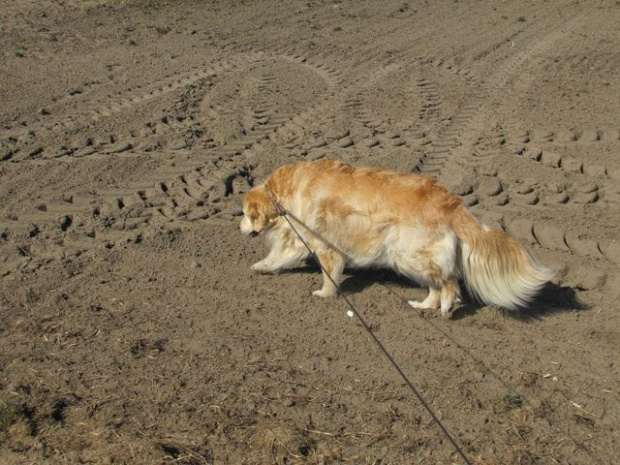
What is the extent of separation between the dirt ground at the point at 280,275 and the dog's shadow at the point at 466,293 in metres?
0.03

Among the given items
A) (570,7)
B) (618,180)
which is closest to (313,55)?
(618,180)

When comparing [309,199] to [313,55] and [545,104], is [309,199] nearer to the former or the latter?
[545,104]

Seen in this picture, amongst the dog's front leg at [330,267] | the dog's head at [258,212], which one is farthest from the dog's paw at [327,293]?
the dog's head at [258,212]

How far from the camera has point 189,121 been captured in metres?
10.4

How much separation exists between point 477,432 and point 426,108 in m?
7.29

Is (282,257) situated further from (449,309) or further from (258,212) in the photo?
(449,309)

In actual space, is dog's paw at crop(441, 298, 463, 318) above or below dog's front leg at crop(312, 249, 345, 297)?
below

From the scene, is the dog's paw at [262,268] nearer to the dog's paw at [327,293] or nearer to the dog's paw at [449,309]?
the dog's paw at [327,293]

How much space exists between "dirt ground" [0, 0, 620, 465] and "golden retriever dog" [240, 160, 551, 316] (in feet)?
1.15

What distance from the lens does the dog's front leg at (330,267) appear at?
642cm

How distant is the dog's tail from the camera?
5.72 m

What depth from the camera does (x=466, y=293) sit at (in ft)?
21.1

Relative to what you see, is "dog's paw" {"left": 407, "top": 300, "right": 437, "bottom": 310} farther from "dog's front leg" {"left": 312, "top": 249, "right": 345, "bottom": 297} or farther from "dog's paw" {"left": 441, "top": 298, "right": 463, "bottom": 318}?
"dog's front leg" {"left": 312, "top": 249, "right": 345, "bottom": 297}

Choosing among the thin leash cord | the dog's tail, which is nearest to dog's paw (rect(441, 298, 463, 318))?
the dog's tail
